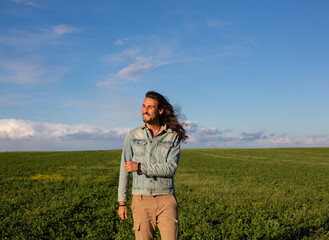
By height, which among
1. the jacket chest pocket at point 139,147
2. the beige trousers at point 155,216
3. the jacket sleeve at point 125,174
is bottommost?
the beige trousers at point 155,216

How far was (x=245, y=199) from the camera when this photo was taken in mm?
13812

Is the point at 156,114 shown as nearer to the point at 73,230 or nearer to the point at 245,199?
the point at 73,230

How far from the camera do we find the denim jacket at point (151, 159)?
3.91 m

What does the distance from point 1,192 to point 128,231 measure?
1090 cm

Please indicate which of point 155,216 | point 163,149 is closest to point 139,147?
point 163,149

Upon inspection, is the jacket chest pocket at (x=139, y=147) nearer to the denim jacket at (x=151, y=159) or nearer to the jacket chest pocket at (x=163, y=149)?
the denim jacket at (x=151, y=159)

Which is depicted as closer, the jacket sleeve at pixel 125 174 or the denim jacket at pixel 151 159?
the denim jacket at pixel 151 159

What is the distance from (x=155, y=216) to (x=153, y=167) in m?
0.67

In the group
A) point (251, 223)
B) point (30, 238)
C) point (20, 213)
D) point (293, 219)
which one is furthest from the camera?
point (20, 213)

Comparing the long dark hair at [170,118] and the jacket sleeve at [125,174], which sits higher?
the long dark hair at [170,118]

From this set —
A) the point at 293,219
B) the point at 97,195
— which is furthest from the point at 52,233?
the point at 293,219

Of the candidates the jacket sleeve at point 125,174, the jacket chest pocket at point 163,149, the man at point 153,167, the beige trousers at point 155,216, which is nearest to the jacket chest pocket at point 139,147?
the man at point 153,167

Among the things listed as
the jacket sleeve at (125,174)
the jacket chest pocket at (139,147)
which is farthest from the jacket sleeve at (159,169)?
the jacket sleeve at (125,174)

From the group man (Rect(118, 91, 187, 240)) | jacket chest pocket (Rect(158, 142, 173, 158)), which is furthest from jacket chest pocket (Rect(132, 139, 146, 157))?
jacket chest pocket (Rect(158, 142, 173, 158))
